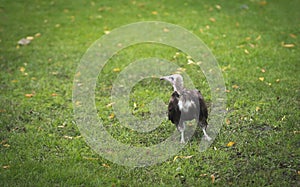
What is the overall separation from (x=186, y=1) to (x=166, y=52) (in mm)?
3532

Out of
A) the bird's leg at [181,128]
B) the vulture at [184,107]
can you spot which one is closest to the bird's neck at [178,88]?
the vulture at [184,107]

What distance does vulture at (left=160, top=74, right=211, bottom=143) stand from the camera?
5.24 metres

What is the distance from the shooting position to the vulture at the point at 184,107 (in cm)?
524

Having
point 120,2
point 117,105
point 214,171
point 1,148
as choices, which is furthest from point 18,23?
point 214,171

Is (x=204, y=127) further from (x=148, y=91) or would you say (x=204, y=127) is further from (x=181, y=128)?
(x=148, y=91)

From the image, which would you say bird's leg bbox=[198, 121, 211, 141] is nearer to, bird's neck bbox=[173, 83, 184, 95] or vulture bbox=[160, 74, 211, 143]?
vulture bbox=[160, 74, 211, 143]

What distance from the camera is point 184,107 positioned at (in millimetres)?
5223

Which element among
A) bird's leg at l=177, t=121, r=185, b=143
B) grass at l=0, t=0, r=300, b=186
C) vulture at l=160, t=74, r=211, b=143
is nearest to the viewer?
grass at l=0, t=0, r=300, b=186

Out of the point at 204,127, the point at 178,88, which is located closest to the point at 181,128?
the point at 204,127

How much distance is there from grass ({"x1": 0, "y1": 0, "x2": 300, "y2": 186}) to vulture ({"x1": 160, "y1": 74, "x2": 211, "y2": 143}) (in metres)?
0.28

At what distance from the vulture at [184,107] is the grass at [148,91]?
285 mm

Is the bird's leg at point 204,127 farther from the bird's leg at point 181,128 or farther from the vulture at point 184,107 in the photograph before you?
the bird's leg at point 181,128

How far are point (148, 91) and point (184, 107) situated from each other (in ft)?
6.58

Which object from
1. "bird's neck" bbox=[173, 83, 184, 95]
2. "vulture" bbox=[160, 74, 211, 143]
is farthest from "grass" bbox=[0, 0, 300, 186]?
"bird's neck" bbox=[173, 83, 184, 95]
